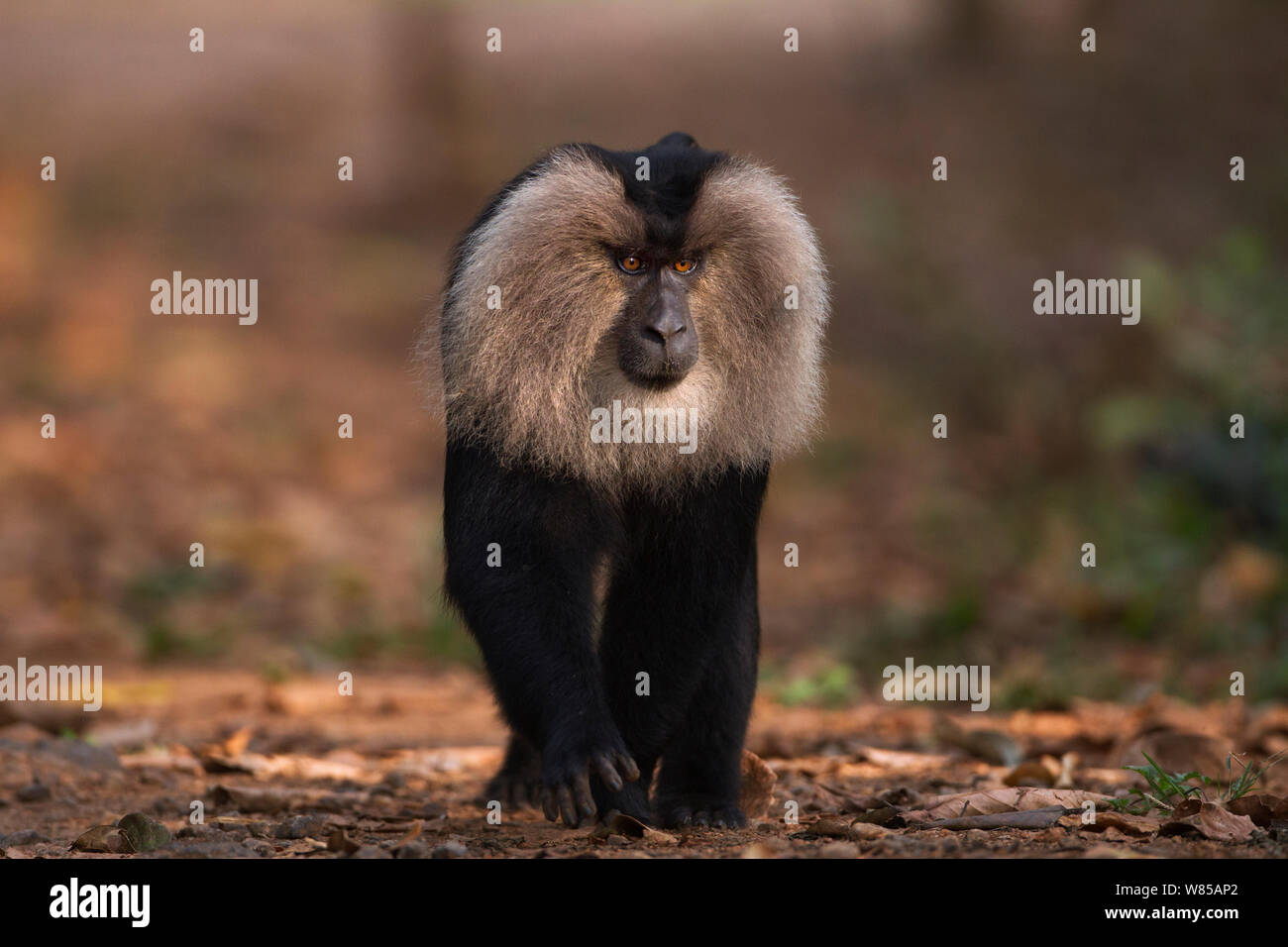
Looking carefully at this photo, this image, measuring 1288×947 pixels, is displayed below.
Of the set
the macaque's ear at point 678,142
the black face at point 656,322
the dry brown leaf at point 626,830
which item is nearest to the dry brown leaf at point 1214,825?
the dry brown leaf at point 626,830

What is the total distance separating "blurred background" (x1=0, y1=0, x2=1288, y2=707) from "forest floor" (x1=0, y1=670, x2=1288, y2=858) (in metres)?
0.73

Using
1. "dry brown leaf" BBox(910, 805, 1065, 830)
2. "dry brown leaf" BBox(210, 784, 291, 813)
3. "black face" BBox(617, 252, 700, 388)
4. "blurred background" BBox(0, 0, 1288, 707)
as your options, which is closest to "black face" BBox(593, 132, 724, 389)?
"black face" BBox(617, 252, 700, 388)

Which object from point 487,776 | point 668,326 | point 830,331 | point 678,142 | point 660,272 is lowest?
point 487,776

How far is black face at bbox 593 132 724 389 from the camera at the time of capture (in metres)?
4.86

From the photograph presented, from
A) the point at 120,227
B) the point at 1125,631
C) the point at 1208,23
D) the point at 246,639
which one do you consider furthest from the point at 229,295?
the point at 1208,23

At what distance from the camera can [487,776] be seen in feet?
21.9

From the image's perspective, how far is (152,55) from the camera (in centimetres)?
2200

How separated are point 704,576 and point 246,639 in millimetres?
5653

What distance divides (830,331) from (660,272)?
453 inches

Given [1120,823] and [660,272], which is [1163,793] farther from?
[660,272]

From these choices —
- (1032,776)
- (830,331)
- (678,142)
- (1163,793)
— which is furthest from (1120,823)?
(830,331)

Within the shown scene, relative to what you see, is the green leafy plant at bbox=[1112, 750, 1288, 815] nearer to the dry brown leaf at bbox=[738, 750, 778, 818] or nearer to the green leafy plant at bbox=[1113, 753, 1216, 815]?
the green leafy plant at bbox=[1113, 753, 1216, 815]

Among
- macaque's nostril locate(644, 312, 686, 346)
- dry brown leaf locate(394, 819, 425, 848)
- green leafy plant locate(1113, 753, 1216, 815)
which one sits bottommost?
dry brown leaf locate(394, 819, 425, 848)

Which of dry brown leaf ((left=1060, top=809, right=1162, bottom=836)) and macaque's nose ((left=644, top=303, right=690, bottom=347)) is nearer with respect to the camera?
dry brown leaf ((left=1060, top=809, right=1162, bottom=836))
